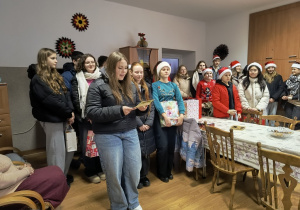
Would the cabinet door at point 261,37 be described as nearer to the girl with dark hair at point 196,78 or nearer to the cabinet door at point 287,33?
the cabinet door at point 287,33

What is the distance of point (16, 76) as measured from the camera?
11.0 feet

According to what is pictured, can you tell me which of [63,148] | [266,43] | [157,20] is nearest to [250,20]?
[266,43]

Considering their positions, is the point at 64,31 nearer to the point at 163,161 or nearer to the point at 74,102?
the point at 74,102

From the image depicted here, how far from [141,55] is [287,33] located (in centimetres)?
304

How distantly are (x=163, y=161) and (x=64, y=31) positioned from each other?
114 inches

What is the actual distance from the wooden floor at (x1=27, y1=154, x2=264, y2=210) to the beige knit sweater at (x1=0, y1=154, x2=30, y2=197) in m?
0.77

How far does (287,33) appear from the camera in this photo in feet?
13.9

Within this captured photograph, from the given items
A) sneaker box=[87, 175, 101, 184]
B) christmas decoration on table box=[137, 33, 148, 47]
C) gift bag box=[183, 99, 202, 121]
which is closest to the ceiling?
christmas decoration on table box=[137, 33, 148, 47]

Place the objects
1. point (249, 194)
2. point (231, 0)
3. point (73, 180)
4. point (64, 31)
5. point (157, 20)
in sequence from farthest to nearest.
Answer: point (157, 20) < point (231, 0) < point (64, 31) < point (73, 180) < point (249, 194)

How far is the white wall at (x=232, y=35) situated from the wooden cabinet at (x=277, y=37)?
140 millimetres

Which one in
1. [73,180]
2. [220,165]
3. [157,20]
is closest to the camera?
[220,165]

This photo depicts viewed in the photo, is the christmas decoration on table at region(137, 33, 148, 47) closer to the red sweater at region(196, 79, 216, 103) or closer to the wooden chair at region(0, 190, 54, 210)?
the red sweater at region(196, 79, 216, 103)

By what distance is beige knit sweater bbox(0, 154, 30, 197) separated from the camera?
1.32 m

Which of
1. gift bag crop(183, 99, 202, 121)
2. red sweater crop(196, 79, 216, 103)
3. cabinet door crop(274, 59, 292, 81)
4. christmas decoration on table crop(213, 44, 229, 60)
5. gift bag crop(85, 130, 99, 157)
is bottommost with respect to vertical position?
gift bag crop(85, 130, 99, 157)
